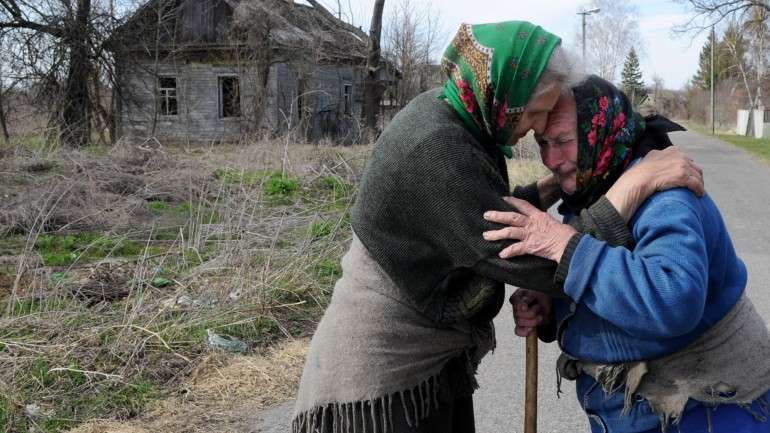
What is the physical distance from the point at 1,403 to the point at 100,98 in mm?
19019

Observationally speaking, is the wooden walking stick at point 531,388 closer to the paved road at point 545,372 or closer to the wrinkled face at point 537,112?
the wrinkled face at point 537,112

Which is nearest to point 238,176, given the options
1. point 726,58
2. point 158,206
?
point 158,206

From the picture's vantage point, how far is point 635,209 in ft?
5.59

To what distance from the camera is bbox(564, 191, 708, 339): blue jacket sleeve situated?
154 cm

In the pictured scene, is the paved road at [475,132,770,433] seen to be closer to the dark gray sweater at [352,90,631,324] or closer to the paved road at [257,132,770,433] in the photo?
the paved road at [257,132,770,433]

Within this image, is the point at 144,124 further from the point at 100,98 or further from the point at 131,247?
the point at 131,247

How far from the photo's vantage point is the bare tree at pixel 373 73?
23.7m

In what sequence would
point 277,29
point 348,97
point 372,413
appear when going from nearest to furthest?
Result: 1. point 372,413
2. point 277,29
3. point 348,97

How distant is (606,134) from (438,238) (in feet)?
1.65

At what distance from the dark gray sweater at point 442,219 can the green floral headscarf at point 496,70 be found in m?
0.05

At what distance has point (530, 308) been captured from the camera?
83.1 inches

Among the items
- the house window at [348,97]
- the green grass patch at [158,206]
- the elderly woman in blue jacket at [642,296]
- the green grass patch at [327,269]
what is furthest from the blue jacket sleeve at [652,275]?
the house window at [348,97]

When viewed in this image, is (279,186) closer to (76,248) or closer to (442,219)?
(76,248)

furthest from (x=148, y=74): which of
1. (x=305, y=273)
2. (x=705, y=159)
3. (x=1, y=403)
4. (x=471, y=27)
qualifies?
(x=471, y=27)
